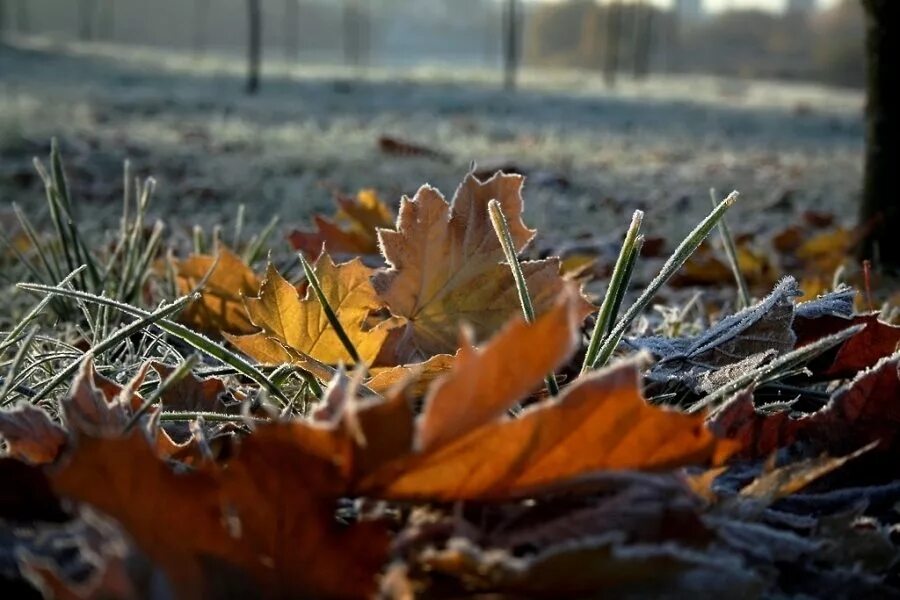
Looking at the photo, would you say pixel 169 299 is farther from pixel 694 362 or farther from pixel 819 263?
pixel 819 263

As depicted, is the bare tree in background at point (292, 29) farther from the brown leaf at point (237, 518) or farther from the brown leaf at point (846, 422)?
the brown leaf at point (237, 518)

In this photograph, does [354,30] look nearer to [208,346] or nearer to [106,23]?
[106,23]

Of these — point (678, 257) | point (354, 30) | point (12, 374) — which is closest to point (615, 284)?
point (678, 257)

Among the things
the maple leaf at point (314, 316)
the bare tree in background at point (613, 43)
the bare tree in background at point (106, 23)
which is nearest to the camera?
the maple leaf at point (314, 316)

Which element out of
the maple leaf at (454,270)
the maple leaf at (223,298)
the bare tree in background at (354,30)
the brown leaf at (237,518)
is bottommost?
the maple leaf at (223,298)

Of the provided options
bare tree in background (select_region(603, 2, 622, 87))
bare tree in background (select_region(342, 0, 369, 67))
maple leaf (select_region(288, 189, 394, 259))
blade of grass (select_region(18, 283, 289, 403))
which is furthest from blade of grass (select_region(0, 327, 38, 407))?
bare tree in background (select_region(342, 0, 369, 67))

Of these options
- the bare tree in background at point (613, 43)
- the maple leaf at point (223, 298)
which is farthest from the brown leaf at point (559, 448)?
the bare tree in background at point (613, 43)

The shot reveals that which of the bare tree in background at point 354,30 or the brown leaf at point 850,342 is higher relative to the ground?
the bare tree in background at point 354,30
